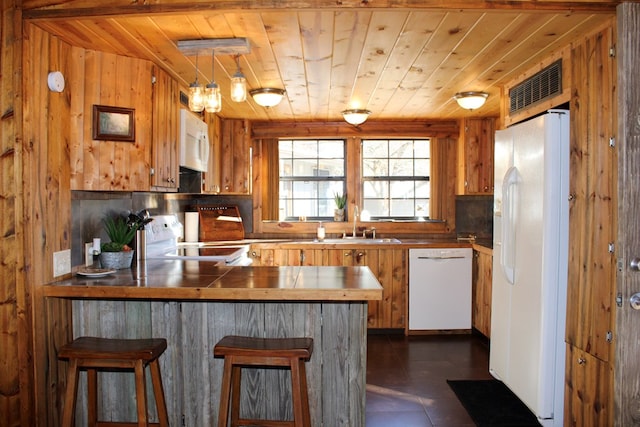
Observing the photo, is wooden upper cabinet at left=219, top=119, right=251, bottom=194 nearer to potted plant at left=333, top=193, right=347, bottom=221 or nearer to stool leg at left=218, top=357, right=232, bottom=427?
potted plant at left=333, top=193, right=347, bottom=221

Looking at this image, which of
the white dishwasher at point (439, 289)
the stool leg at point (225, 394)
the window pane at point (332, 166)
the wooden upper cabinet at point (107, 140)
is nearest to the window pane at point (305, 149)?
the window pane at point (332, 166)

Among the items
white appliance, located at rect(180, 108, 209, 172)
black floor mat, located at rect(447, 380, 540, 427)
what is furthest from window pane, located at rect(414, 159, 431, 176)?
black floor mat, located at rect(447, 380, 540, 427)

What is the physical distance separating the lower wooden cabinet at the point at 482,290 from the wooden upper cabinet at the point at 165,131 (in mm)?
2856

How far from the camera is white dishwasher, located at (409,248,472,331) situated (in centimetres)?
458

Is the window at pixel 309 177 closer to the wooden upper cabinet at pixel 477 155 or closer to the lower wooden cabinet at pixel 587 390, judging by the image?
the wooden upper cabinet at pixel 477 155

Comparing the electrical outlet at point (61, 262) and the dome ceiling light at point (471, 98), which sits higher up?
the dome ceiling light at point (471, 98)

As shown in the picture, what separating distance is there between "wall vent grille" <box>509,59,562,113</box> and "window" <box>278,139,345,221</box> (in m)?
2.40

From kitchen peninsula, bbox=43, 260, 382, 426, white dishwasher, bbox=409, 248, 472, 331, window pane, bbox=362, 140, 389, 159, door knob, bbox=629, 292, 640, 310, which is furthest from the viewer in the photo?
window pane, bbox=362, 140, 389, 159

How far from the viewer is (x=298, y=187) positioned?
541 centimetres

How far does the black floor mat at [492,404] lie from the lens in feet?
9.21

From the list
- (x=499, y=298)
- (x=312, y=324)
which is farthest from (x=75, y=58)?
(x=499, y=298)

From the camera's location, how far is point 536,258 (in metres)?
2.65

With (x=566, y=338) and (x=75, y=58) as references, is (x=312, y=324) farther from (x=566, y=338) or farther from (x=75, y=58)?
(x=75, y=58)

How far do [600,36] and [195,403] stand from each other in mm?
2850
